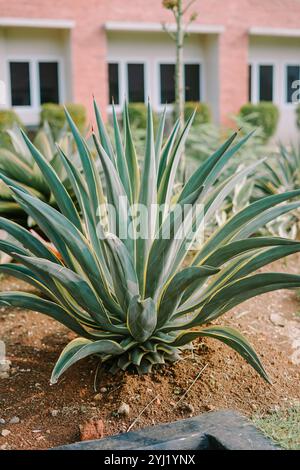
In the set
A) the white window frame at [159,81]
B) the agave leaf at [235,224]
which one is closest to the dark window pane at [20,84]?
the white window frame at [159,81]

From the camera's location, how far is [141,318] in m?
2.64

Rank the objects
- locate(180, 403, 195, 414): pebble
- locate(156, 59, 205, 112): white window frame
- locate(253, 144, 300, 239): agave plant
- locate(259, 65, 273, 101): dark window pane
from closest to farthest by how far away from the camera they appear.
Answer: locate(180, 403, 195, 414): pebble, locate(253, 144, 300, 239): agave plant, locate(156, 59, 205, 112): white window frame, locate(259, 65, 273, 101): dark window pane

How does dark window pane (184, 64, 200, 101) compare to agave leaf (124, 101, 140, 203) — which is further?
dark window pane (184, 64, 200, 101)

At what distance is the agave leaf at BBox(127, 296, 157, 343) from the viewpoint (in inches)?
101

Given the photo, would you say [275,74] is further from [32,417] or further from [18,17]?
[32,417]

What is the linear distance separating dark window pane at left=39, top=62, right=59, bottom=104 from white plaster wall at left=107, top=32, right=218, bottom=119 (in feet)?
5.80

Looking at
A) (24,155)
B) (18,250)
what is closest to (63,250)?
(18,250)

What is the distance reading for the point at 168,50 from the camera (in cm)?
1919

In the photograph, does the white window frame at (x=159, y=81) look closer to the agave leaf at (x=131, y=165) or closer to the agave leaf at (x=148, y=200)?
the agave leaf at (x=131, y=165)

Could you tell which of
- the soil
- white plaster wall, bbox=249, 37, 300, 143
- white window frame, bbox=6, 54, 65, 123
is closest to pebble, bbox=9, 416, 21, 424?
the soil

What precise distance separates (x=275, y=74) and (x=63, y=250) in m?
19.9

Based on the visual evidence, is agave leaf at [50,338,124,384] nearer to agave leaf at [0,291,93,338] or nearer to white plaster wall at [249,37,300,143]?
agave leaf at [0,291,93,338]

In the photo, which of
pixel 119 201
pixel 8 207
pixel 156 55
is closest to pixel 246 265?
pixel 119 201
